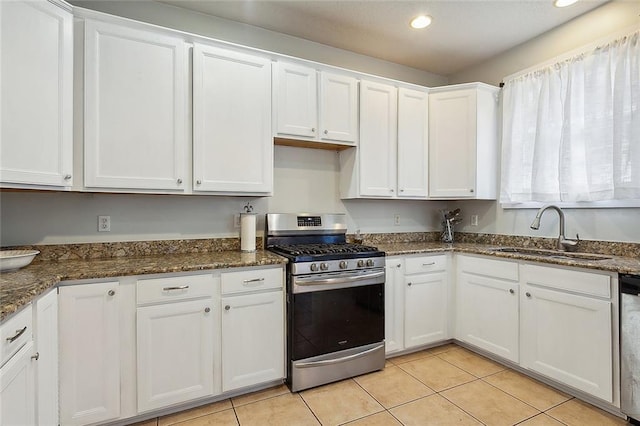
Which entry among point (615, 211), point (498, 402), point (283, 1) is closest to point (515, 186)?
point (615, 211)

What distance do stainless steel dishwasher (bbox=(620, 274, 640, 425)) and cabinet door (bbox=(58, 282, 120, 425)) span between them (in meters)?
2.84

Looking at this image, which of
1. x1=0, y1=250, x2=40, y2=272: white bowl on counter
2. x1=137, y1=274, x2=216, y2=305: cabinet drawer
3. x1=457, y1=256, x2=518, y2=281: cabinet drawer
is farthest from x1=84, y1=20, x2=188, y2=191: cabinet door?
x1=457, y1=256, x2=518, y2=281: cabinet drawer

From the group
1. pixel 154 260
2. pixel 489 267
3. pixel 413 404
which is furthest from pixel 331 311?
pixel 489 267

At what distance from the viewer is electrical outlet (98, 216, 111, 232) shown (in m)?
2.23

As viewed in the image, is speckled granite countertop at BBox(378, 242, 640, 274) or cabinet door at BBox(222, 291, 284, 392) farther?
cabinet door at BBox(222, 291, 284, 392)

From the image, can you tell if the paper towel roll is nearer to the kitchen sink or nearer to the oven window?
the oven window

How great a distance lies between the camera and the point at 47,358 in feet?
4.93

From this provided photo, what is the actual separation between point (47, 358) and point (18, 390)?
1.07 ft

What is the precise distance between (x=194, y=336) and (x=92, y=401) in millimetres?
575

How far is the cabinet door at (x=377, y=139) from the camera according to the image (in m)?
2.88

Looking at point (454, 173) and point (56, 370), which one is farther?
point (454, 173)

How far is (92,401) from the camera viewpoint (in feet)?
5.70

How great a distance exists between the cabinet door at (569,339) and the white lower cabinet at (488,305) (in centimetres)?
10

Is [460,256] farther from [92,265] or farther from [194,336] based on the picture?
[92,265]
